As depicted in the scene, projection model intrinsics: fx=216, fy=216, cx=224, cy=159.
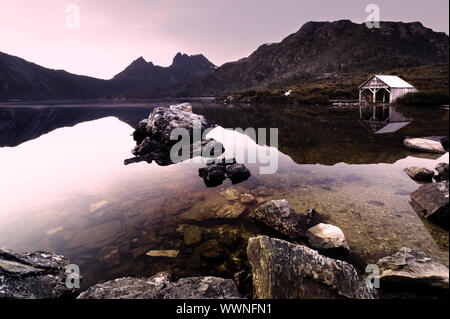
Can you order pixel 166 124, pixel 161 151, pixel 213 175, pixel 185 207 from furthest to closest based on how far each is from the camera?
pixel 166 124 < pixel 161 151 < pixel 213 175 < pixel 185 207

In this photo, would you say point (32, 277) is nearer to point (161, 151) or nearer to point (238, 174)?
point (238, 174)

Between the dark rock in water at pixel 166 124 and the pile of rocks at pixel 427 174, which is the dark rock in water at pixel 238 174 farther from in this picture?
the dark rock in water at pixel 166 124

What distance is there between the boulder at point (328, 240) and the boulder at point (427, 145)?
11.5 m

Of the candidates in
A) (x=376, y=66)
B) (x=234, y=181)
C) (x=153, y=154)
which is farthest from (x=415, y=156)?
(x=376, y=66)

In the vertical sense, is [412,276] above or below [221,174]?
below

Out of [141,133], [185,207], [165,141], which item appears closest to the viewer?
[185,207]

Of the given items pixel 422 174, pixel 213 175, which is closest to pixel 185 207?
pixel 213 175

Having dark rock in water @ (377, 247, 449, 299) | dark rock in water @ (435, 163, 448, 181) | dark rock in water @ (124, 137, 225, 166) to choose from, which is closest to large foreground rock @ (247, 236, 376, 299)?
dark rock in water @ (377, 247, 449, 299)

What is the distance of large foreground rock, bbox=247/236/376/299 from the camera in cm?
387

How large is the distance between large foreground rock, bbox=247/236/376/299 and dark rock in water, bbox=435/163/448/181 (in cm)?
812

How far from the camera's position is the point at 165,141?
1998 cm

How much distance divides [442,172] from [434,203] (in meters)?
4.71

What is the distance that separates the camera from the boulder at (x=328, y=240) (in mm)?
5516
